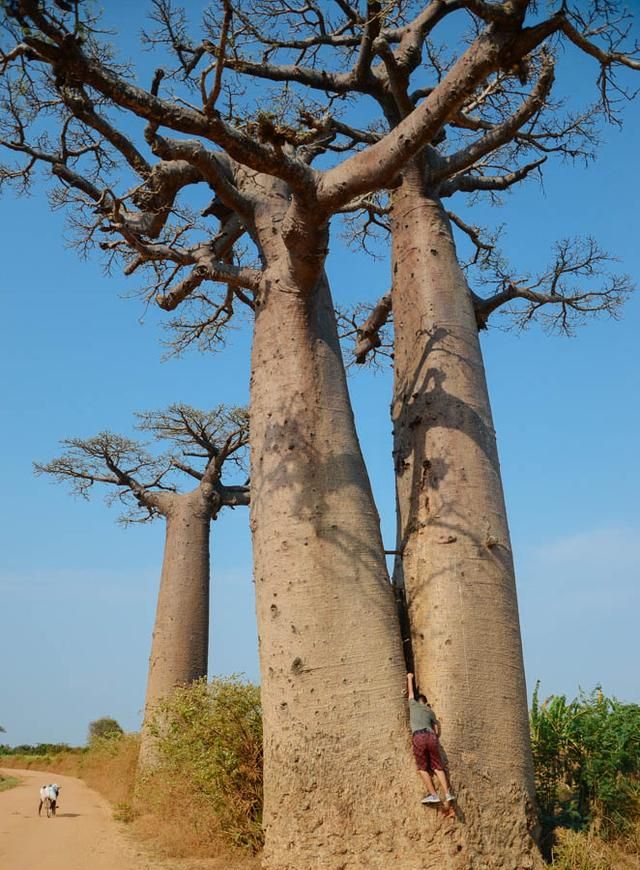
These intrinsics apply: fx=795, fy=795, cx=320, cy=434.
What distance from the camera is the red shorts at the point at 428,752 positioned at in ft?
10.9

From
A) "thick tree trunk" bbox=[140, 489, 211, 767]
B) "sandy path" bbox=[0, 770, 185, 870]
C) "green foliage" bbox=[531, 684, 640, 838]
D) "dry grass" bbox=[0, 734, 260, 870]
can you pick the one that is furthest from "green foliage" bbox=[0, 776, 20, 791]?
"green foliage" bbox=[531, 684, 640, 838]

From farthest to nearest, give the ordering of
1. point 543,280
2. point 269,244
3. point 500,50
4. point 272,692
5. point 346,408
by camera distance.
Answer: point 543,280, point 269,244, point 346,408, point 272,692, point 500,50

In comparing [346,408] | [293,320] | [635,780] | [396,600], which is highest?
[293,320]

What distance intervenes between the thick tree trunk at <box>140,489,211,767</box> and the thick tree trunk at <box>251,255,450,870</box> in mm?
4488

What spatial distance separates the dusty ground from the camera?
185 inches

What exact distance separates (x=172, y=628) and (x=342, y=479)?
4.97 meters

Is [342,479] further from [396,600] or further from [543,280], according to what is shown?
[543,280]

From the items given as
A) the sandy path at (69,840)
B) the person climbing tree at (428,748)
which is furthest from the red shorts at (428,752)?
the sandy path at (69,840)

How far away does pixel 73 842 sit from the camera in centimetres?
586

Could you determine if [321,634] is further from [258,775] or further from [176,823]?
[176,823]

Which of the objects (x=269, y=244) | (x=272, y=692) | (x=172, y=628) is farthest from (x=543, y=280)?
(x=172, y=628)

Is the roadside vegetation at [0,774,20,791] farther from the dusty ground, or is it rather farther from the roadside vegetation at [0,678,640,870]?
the roadside vegetation at [0,678,640,870]

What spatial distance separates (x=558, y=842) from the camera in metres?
3.70

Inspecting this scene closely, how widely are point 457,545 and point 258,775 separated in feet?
6.28
